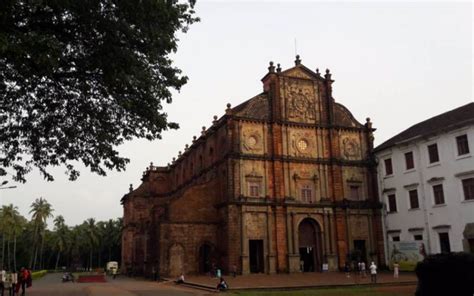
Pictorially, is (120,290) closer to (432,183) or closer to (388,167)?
(432,183)

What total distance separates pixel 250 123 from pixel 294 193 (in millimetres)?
6834

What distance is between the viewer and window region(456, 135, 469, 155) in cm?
3052

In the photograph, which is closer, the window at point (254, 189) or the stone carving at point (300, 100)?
the window at point (254, 189)

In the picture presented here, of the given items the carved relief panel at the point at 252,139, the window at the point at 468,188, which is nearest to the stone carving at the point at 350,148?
the carved relief panel at the point at 252,139

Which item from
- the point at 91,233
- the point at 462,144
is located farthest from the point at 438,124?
the point at 91,233

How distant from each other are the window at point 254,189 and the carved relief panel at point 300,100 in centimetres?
650

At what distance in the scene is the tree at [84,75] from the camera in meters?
10.2

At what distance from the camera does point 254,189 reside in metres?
36.3

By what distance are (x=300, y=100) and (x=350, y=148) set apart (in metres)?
6.24

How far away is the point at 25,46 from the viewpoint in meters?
9.45

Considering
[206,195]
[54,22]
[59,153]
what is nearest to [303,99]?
[206,195]

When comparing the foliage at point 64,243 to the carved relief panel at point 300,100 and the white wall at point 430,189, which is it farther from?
the white wall at point 430,189

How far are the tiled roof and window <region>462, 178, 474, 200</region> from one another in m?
3.77

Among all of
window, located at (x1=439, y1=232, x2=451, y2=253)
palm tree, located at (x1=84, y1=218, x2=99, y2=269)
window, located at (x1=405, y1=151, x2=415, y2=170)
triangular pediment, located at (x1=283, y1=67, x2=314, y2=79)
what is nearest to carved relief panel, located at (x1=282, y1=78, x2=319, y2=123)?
triangular pediment, located at (x1=283, y1=67, x2=314, y2=79)
